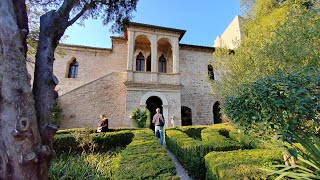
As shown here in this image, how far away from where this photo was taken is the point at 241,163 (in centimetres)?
302

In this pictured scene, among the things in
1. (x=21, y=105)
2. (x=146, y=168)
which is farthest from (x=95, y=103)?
(x=21, y=105)

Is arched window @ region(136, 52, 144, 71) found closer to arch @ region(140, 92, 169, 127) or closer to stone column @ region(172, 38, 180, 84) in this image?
stone column @ region(172, 38, 180, 84)

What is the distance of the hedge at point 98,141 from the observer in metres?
6.71

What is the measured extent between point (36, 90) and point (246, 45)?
10.8 metres

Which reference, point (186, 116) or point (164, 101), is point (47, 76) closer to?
point (164, 101)

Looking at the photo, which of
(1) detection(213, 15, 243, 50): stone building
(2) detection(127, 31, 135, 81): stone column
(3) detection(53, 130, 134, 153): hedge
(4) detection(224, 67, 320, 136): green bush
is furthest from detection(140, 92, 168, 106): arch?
(1) detection(213, 15, 243, 50): stone building

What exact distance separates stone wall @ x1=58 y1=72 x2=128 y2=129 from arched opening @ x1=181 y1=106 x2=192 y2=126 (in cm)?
539

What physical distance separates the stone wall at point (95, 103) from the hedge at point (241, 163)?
29.3ft

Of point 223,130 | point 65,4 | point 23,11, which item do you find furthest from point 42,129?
point 223,130

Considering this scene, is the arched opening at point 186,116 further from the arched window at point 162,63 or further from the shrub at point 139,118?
the shrub at point 139,118

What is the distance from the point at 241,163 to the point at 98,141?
18.9ft

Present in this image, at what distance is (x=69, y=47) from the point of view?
14625 millimetres

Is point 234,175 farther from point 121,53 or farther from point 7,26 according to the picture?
point 121,53

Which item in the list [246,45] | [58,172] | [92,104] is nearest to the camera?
[58,172]
